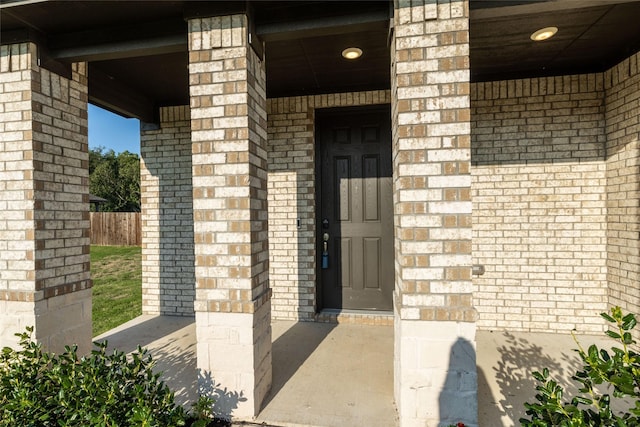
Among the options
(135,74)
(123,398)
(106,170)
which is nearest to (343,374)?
(123,398)

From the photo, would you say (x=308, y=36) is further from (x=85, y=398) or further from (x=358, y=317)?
(x=358, y=317)

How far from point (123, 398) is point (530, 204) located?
13.2 feet

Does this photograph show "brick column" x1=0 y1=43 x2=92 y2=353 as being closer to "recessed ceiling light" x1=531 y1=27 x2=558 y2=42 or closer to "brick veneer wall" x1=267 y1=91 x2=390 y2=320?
"brick veneer wall" x1=267 y1=91 x2=390 y2=320

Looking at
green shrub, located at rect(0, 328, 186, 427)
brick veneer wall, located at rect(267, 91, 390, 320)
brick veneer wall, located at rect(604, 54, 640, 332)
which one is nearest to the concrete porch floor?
brick veneer wall, located at rect(267, 91, 390, 320)

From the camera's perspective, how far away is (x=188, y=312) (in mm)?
4422

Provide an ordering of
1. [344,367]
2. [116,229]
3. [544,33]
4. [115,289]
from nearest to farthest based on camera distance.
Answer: [544,33]
[344,367]
[115,289]
[116,229]

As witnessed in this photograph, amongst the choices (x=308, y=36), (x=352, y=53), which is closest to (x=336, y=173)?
(x=352, y=53)

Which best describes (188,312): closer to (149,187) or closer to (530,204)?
(149,187)

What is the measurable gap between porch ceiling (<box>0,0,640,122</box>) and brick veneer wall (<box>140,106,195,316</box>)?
789 mm

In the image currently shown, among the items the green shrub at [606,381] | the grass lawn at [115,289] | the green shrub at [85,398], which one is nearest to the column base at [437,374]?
the green shrub at [606,381]

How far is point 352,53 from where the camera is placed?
299 centimetres

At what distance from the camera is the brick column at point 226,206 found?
2.27m

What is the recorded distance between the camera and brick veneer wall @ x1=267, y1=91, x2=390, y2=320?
411 centimetres

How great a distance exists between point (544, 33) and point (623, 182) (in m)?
1.74
